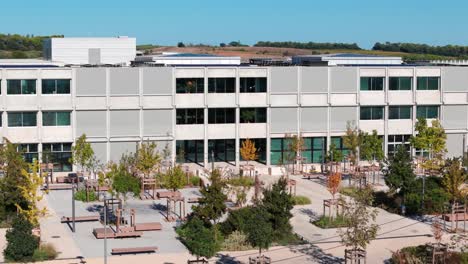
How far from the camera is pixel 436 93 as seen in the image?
2854 inches

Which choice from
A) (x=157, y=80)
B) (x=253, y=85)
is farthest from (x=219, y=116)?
(x=157, y=80)

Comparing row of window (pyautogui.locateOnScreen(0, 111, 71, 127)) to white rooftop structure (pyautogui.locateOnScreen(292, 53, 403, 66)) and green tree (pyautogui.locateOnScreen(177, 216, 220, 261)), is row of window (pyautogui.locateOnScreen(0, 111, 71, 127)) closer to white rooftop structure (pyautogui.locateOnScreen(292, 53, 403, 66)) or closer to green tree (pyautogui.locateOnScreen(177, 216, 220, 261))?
white rooftop structure (pyautogui.locateOnScreen(292, 53, 403, 66))

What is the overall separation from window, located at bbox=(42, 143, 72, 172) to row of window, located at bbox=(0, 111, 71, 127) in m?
1.64

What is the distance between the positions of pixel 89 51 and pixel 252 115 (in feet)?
62.5

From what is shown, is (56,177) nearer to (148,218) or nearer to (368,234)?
(148,218)

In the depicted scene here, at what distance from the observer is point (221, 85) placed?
68.6 meters

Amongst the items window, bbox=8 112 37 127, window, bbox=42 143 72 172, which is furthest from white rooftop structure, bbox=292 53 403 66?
window, bbox=8 112 37 127

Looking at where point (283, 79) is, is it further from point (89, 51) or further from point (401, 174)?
point (89, 51)

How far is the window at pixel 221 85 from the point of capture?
68375 millimetres

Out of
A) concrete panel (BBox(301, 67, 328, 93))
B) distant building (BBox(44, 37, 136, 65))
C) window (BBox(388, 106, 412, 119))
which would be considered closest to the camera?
concrete panel (BBox(301, 67, 328, 93))

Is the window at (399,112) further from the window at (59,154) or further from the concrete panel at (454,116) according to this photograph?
the window at (59,154)

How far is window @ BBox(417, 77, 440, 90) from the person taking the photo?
7225 cm

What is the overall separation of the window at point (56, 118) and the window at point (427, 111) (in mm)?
28683

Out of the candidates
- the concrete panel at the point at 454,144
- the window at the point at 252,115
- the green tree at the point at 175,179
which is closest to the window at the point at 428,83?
the concrete panel at the point at 454,144
